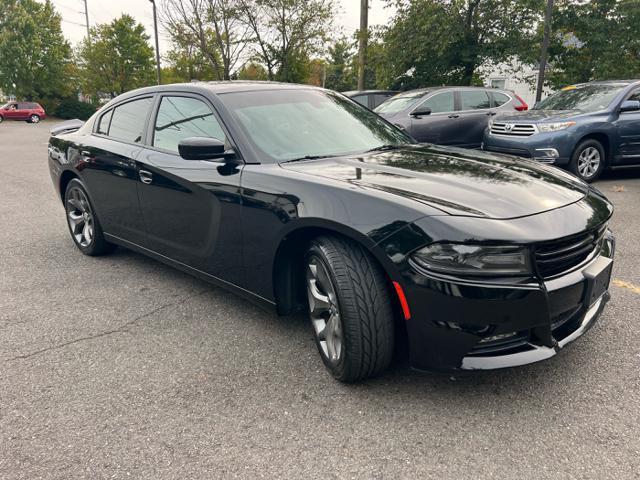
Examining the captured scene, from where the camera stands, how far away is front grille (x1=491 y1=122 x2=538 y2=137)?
756 cm

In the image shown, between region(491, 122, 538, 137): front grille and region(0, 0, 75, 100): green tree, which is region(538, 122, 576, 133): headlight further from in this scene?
region(0, 0, 75, 100): green tree

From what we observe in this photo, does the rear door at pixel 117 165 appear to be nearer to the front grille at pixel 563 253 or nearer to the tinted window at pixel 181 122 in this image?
the tinted window at pixel 181 122

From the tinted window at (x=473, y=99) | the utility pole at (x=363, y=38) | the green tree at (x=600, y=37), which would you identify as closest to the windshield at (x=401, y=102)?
the tinted window at (x=473, y=99)

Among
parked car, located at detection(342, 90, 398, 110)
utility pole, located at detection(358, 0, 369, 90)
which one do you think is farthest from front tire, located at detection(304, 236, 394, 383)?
utility pole, located at detection(358, 0, 369, 90)

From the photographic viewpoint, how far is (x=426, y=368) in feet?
7.40

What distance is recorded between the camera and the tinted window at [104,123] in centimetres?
438

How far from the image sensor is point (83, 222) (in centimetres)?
477

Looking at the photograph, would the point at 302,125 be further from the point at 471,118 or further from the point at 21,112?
the point at 21,112

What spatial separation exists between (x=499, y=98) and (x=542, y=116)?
3.06 meters

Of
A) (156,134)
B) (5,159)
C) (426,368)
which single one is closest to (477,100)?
(156,134)

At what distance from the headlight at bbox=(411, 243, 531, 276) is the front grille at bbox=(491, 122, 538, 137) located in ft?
20.1

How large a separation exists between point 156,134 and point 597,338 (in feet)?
10.2

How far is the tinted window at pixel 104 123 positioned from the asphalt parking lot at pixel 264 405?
61.7 inches

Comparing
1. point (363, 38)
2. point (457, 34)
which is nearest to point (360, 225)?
point (457, 34)
